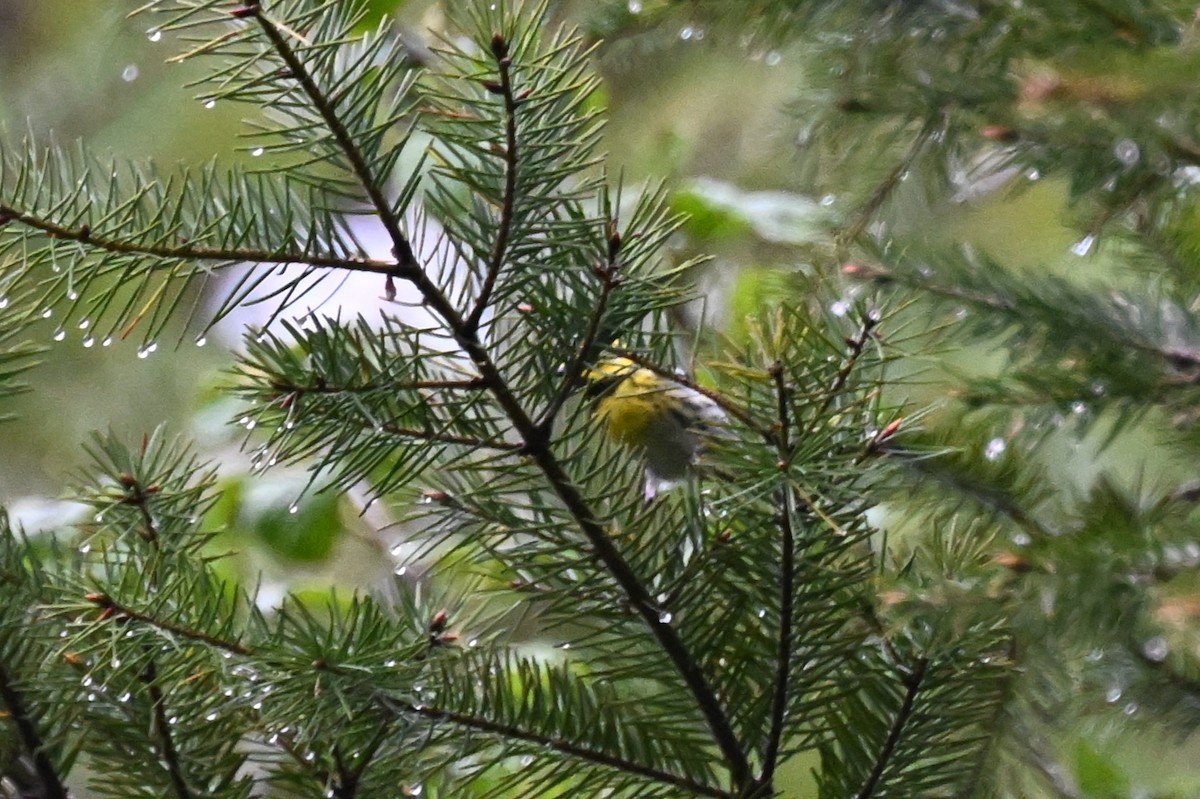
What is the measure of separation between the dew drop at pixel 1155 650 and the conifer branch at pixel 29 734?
1.72 feet

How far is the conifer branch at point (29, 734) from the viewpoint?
469 mm

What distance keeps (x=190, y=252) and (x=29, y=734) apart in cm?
22

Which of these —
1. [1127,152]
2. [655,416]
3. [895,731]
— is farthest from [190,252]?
[1127,152]

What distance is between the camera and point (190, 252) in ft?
1.32

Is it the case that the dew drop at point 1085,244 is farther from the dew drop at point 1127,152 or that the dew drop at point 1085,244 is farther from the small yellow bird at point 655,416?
the small yellow bird at point 655,416

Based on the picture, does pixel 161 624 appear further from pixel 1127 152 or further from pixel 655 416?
pixel 1127 152

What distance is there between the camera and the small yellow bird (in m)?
0.50

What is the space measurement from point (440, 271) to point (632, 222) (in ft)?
0.25

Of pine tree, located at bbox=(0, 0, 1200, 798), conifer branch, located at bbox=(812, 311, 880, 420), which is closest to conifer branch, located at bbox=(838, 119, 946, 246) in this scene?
pine tree, located at bbox=(0, 0, 1200, 798)

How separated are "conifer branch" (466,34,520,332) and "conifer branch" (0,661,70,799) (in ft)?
0.81

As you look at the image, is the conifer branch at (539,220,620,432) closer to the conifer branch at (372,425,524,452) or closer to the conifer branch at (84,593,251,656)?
the conifer branch at (372,425,524,452)

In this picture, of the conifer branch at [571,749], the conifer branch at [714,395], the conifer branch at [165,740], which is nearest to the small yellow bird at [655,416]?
the conifer branch at [714,395]

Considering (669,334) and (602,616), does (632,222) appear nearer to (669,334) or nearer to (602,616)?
(669,334)

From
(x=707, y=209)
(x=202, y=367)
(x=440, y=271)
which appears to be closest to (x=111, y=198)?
(x=440, y=271)
